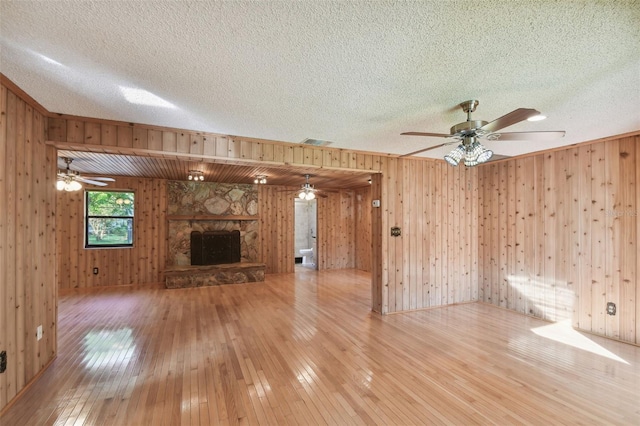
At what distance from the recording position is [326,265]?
29.1 ft

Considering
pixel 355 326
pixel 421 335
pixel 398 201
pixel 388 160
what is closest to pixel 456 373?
pixel 421 335

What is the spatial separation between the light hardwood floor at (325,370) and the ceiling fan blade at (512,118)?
2.23m

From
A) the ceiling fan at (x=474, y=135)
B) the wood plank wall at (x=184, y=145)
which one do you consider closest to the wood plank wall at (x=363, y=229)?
the wood plank wall at (x=184, y=145)

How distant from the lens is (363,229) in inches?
352

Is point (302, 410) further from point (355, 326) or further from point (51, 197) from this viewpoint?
point (51, 197)

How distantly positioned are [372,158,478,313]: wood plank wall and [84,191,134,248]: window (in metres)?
5.80

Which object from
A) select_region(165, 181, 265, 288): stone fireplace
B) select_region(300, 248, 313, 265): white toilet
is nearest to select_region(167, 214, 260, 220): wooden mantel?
select_region(165, 181, 265, 288): stone fireplace

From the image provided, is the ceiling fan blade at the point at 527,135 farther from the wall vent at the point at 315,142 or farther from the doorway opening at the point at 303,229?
the doorway opening at the point at 303,229

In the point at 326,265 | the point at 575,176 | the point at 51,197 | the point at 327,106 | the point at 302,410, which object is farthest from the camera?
the point at 326,265

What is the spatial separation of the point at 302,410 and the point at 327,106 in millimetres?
2656

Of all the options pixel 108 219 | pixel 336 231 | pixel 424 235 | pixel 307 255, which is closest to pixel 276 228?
pixel 336 231

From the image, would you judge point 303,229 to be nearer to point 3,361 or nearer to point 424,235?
point 424,235

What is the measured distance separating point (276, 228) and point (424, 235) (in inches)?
176

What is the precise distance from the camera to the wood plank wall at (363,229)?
8724mm
